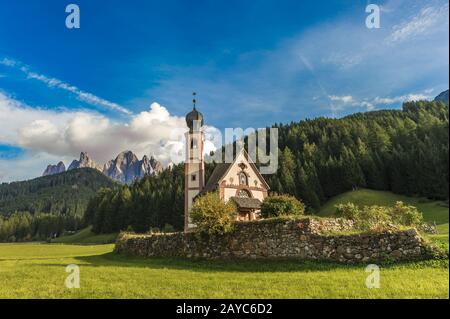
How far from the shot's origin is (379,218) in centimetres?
2319

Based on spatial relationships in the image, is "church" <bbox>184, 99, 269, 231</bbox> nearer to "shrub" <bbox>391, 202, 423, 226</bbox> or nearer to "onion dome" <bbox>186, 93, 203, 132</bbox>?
"onion dome" <bbox>186, 93, 203, 132</bbox>

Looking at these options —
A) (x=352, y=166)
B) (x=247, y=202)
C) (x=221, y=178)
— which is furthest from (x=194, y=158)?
(x=352, y=166)

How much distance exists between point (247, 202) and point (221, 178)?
189 inches

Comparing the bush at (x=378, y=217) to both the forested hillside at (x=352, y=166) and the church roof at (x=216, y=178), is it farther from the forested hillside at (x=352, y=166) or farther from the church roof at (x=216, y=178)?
the forested hillside at (x=352, y=166)

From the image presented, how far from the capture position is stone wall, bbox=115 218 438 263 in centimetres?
1770

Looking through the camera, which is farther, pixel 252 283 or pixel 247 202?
pixel 247 202

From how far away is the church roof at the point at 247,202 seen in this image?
46.0 metres

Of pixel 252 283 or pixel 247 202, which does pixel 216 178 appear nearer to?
pixel 247 202

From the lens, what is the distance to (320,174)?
97625 millimetres

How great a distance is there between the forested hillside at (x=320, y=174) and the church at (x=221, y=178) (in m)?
33.5
